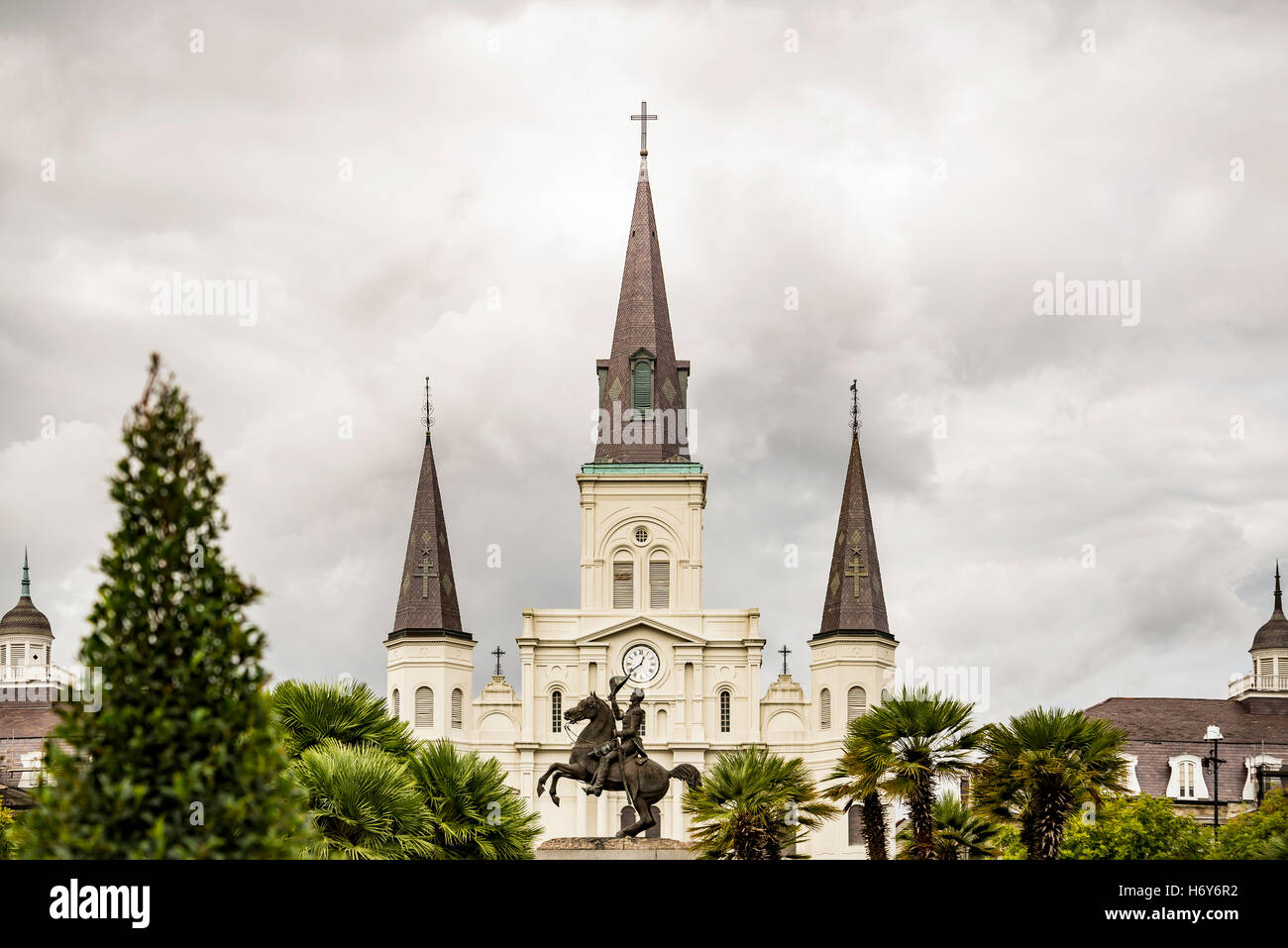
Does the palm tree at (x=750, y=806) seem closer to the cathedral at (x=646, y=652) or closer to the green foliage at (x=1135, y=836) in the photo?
the green foliage at (x=1135, y=836)

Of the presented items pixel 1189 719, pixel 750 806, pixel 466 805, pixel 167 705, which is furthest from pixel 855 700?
pixel 167 705

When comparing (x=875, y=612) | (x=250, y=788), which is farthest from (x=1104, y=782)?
(x=875, y=612)

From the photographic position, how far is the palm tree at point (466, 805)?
31.1 metres

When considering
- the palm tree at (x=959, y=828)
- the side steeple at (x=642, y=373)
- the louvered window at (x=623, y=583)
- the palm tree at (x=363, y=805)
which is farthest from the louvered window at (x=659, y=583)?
the palm tree at (x=363, y=805)

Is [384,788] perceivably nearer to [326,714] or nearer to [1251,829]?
[326,714]

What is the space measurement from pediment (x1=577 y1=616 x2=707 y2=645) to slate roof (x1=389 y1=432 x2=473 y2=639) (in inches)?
269

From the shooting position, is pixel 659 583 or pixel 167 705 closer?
pixel 167 705

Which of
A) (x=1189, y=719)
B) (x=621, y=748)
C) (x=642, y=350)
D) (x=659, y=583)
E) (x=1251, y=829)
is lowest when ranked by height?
(x=1251, y=829)

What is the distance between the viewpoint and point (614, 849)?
3425cm

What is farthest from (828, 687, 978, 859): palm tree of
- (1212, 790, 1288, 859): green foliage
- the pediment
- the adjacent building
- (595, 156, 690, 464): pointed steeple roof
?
(595, 156, 690, 464): pointed steeple roof

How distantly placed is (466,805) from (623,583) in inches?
2425
